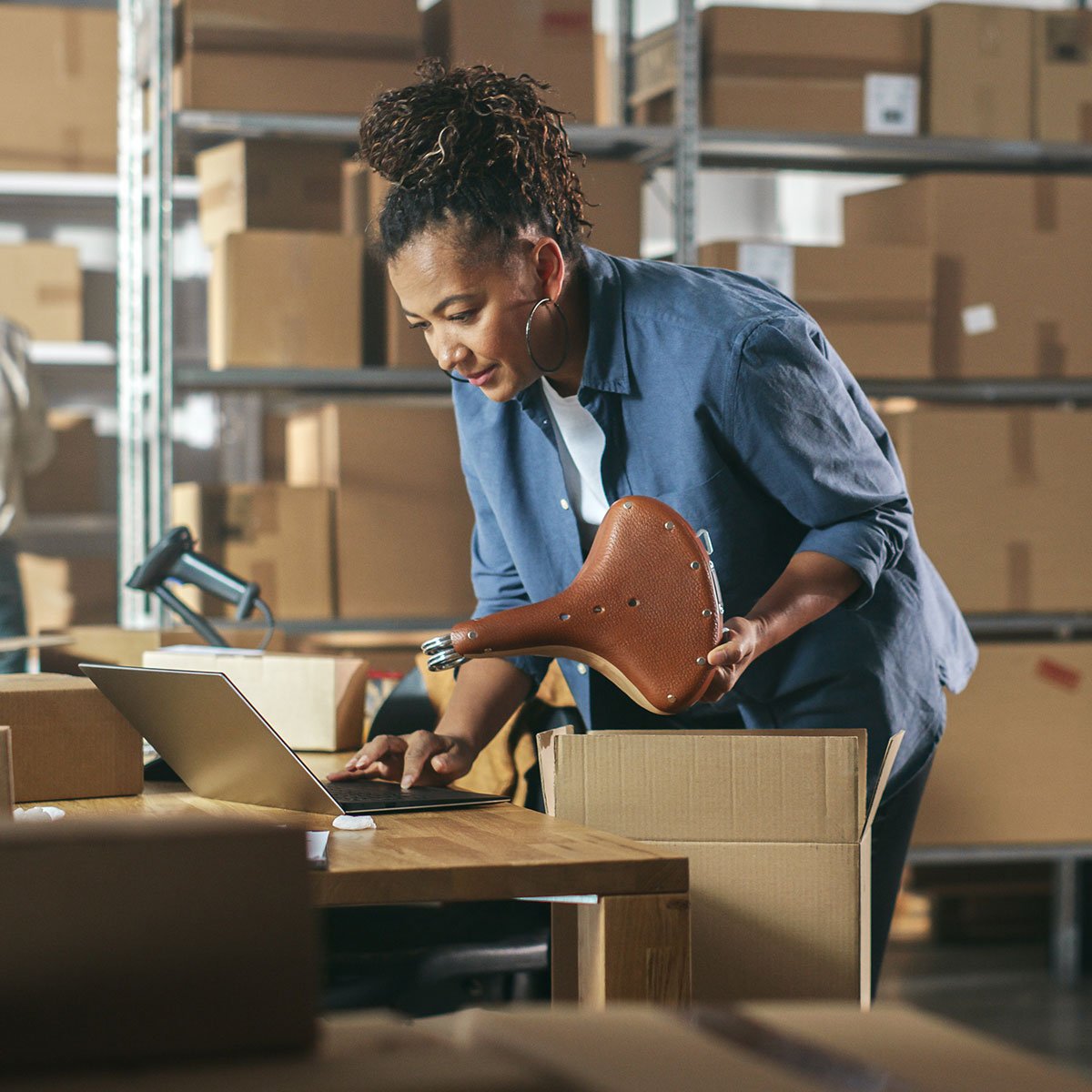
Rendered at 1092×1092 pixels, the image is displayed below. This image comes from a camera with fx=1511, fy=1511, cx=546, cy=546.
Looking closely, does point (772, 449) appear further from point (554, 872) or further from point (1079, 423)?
point (1079, 423)

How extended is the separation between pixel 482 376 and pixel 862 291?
1881 mm

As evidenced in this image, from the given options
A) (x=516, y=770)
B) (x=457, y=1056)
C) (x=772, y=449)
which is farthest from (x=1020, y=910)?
(x=457, y=1056)

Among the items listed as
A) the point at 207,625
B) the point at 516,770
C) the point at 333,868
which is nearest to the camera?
the point at 333,868

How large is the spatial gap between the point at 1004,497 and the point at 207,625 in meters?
1.82

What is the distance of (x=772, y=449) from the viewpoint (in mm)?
1465

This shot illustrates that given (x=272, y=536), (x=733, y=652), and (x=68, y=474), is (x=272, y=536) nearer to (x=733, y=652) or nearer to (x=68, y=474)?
(x=68, y=474)

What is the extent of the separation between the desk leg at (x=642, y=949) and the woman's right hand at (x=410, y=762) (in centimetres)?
39

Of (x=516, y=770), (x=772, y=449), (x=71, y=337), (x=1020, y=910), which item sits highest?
(x=71, y=337)

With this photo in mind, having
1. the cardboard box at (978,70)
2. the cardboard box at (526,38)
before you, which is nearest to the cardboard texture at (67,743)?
the cardboard box at (526,38)

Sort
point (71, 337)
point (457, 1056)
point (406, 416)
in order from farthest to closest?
point (71, 337) → point (406, 416) → point (457, 1056)

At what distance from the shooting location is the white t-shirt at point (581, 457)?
163 centimetres

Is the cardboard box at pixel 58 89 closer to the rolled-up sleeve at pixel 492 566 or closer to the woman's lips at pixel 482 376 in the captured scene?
the rolled-up sleeve at pixel 492 566

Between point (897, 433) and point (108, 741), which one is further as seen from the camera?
point (897, 433)

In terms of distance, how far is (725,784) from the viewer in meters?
1.21
